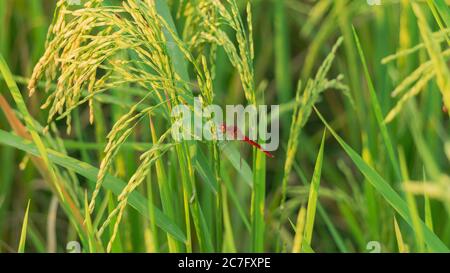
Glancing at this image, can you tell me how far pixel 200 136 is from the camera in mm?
969

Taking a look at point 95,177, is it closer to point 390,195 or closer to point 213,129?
point 213,129

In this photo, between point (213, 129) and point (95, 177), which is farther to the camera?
point (95, 177)

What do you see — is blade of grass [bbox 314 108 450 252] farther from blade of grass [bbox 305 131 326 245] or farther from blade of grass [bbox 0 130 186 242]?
blade of grass [bbox 0 130 186 242]

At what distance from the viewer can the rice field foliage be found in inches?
34.9

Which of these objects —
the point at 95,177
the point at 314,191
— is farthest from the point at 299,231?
the point at 95,177

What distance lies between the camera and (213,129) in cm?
92

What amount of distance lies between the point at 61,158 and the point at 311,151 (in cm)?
98

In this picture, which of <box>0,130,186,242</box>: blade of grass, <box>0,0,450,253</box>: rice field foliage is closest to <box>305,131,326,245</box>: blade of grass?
<box>0,0,450,253</box>: rice field foliage

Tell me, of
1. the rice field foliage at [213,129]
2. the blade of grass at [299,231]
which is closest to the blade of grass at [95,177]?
the rice field foliage at [213,129]

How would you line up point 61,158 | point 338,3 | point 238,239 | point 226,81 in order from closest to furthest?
1. point 61,158
2. point 338,3
3. point 238,239
4. point 226,81
